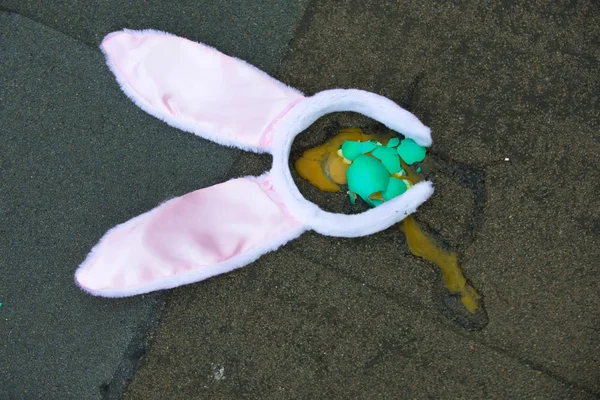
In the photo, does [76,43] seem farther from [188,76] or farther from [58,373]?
[58,373]

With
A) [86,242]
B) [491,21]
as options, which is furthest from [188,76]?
[491,21]

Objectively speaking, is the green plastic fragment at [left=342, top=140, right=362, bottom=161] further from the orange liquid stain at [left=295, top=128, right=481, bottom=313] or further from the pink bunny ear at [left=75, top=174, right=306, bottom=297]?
the pink bunny ear at [left=75, top=174, right=306, bottom=297]

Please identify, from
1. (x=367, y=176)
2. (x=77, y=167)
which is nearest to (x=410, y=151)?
(x=367, y=176)

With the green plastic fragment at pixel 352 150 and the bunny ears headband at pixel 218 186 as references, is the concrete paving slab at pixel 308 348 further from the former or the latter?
the green plastic fragment at pixel 352 150

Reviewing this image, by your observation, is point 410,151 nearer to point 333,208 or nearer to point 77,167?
point 333,208

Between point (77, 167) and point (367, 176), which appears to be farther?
point (77, 167)

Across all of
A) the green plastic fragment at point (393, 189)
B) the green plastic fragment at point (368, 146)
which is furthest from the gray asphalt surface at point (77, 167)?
the green plastic fragment at point (393, 189)
